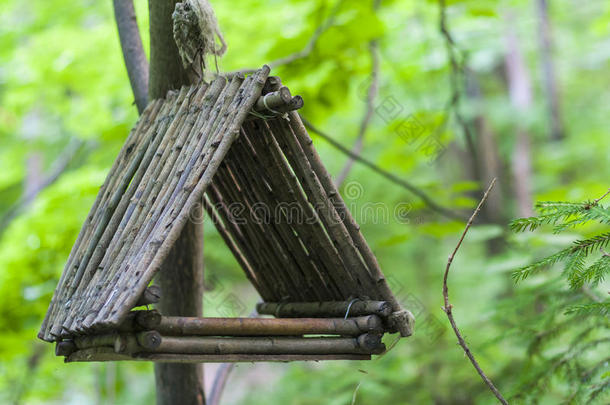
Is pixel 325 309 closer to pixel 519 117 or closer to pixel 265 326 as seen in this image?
pixel 265 326

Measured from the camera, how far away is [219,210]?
7.86 ft

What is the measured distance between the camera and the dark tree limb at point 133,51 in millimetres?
2674

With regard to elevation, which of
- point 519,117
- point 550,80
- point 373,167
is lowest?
point 373,167

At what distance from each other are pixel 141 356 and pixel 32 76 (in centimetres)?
A: 470

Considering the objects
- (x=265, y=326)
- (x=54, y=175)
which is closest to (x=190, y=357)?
(x=265, y=326)

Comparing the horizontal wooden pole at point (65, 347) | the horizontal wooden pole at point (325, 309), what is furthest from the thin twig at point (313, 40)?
the horizontal wooden pole at point (65, 347)

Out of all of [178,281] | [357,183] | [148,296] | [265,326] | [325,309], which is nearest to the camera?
[148,296]

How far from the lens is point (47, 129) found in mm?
7824

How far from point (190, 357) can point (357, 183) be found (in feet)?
13.3

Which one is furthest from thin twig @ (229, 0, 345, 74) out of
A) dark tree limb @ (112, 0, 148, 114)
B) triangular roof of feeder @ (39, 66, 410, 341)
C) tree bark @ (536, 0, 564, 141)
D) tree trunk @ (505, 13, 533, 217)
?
tree bark @ (536, 0, 564, 141)

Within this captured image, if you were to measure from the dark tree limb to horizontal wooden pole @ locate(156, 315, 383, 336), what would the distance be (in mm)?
1230

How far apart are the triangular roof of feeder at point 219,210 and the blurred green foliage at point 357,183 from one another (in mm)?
793

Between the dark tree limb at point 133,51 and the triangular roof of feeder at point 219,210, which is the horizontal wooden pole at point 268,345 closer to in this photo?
the triangular roof of feeder at point 219,210

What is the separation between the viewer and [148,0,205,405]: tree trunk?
242 cm
